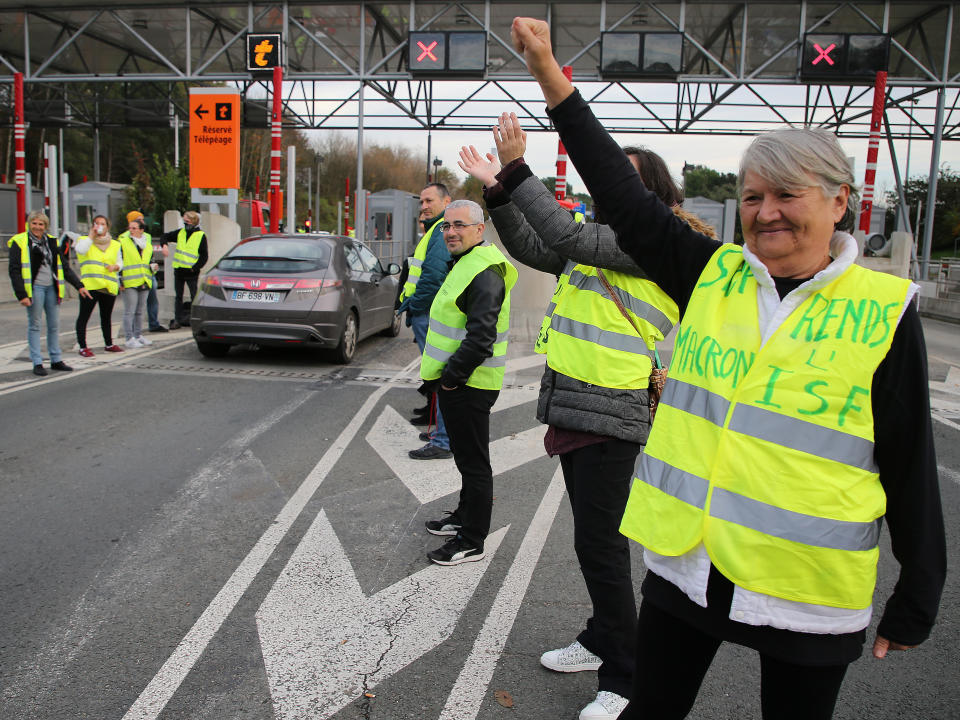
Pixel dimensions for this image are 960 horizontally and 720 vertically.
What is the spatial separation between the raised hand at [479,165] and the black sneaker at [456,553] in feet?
6.94

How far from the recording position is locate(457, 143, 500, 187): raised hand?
2.72 metres

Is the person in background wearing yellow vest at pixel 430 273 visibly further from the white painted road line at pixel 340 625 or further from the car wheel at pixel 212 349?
the car wheel at pixel 212 349

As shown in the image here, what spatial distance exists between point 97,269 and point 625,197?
9.80 metres

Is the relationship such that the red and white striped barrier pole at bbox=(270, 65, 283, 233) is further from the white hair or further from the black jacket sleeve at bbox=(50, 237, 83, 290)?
the white hair

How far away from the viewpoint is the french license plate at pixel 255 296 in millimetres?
9469

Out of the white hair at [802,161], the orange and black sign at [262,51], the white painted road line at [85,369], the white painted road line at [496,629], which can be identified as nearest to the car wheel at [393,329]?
the white painted road line at [85,369]

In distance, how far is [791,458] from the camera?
1.66 metres

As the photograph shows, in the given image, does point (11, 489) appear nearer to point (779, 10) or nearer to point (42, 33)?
point (779, 10)

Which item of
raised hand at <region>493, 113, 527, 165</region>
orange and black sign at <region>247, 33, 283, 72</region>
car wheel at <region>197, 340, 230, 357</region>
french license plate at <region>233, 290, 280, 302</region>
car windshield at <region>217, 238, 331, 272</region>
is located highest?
orange and black sign at <region>247, 33, 283, 72</region>

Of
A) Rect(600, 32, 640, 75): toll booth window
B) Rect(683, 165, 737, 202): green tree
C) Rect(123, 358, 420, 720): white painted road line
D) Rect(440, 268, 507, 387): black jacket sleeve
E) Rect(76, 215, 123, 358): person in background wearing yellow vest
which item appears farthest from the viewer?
Rect(683, 165, 737, 202): green tree

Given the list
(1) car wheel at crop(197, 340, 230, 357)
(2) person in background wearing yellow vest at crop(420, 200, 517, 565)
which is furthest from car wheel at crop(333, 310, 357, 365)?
(2) person in background wearing yellow vest at crop(420, 200, 517, 565)

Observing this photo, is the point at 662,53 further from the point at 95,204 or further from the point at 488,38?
the point at 95,204

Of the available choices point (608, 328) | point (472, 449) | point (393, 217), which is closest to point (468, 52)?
point (393, 217)

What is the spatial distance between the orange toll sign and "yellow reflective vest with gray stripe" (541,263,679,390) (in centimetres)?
1454
